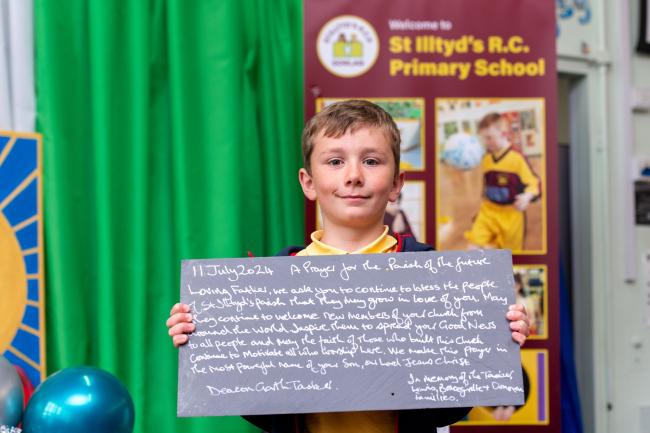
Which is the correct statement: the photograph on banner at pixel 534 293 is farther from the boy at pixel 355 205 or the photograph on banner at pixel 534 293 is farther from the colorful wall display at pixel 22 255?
the colorful wall display at pixel 22 255

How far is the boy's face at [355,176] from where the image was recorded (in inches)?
61.7

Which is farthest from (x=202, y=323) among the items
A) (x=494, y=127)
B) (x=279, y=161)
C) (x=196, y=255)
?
(x=494, y=127)

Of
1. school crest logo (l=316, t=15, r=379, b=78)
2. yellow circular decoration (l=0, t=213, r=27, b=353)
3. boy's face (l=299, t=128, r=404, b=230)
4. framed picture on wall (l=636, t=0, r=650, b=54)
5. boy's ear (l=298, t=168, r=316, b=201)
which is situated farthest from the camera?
framed picture on wall (l=636, t=0, r=650, b=54)

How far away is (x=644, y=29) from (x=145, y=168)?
8.56 feet

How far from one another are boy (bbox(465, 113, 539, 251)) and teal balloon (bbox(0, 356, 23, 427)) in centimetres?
171

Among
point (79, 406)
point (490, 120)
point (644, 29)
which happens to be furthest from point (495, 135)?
point (79, 406)

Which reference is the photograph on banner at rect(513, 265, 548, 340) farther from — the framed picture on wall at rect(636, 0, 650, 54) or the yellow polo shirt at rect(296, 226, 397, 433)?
the framed picture on wall at rect(636, 0, 650, 54)

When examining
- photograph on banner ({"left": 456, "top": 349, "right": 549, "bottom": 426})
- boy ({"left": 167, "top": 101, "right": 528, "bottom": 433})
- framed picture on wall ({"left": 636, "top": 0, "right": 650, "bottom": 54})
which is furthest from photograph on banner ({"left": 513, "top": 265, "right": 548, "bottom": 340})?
framed picture on wall ({"left": 636, "top": 0, "right": 650, "bottom": 54})

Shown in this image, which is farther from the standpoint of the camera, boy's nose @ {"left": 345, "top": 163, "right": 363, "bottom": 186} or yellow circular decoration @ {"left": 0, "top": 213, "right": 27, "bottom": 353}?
yellow circular decoration @ {"left": 0, "top": 213, "right": 27, "bottom": 353}

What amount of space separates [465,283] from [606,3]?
2.58m

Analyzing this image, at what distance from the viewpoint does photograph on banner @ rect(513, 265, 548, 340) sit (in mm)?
2756

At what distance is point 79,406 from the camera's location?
1789mm

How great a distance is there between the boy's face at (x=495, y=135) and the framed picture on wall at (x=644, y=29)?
1265mm

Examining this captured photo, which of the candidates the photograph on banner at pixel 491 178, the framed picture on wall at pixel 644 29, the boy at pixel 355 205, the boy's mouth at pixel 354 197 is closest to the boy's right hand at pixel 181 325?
the boy at pixel 355 205
